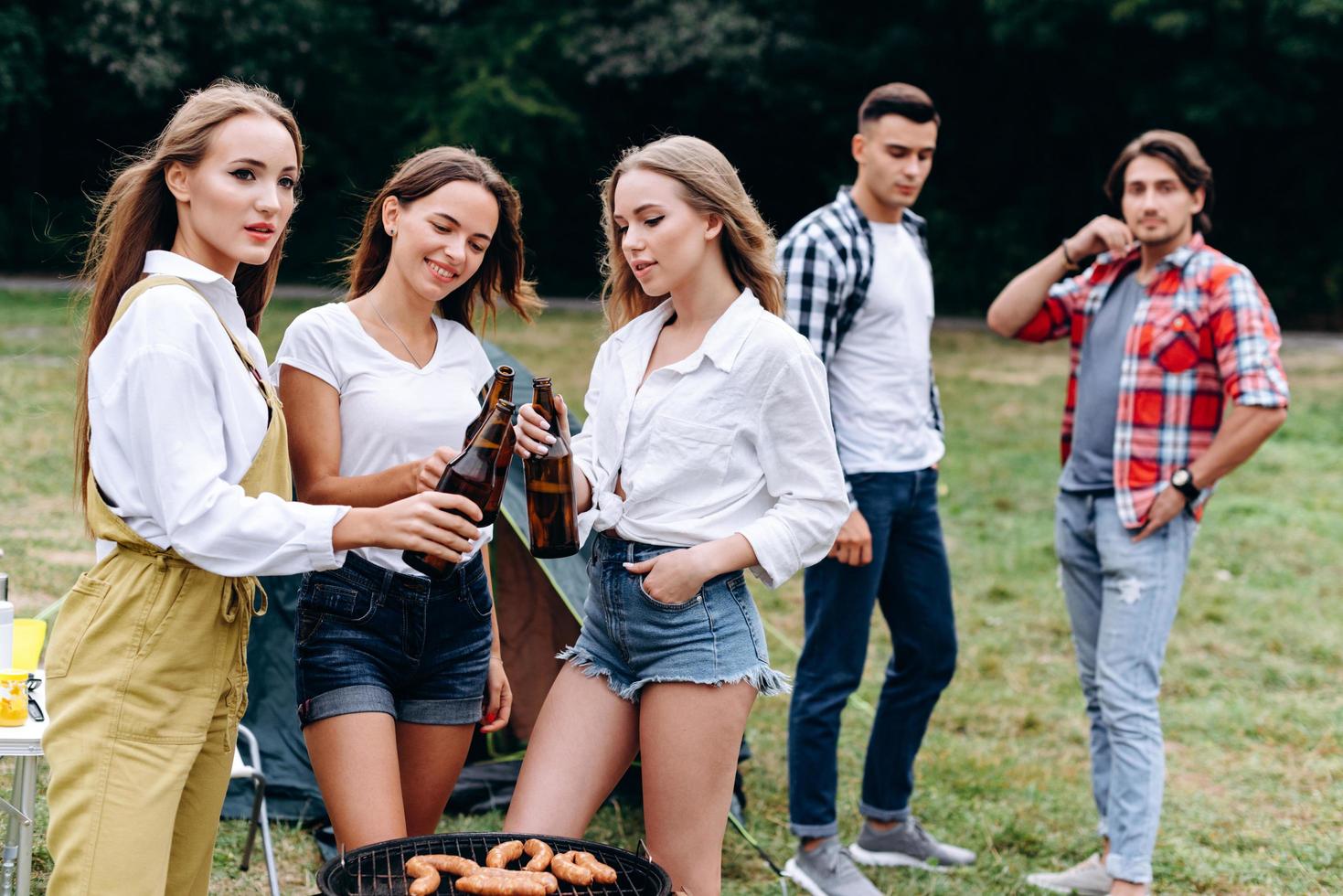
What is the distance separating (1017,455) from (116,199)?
9.22m

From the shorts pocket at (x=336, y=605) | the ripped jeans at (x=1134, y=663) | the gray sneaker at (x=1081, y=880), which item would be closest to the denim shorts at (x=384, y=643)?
the shorts pocket at (x=336, y=605)

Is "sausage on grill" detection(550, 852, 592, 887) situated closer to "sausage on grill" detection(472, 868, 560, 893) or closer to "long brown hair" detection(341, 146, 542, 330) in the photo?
"sausage on grill" detection(472, 868, 560, 893)

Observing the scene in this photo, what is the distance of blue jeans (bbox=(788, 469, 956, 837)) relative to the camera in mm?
3953

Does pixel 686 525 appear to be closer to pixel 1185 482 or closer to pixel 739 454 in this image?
pixel 739 454

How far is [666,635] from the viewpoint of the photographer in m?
2.53

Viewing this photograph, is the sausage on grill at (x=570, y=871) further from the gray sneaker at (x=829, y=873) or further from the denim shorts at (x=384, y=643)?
the gray sneaker at (x=829, y=873)

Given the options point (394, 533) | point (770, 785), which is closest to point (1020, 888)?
point (770, 785)

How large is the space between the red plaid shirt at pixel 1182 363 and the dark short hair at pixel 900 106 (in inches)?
32.2

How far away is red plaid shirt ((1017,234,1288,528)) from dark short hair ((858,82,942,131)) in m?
0.82

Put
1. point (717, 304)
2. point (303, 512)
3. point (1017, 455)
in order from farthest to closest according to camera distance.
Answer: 1. point (1017, 455)
2. point (717, 304)
3. point (303, 512)

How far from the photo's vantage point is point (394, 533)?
7.06 feet

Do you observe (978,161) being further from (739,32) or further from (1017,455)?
(1017,455)

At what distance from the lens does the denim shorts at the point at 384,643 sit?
8.43ft

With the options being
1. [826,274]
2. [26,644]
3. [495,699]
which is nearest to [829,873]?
[495,699]
